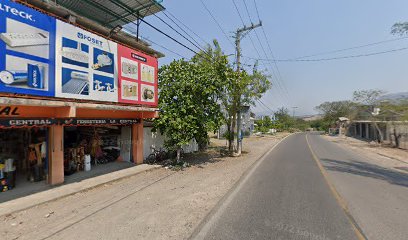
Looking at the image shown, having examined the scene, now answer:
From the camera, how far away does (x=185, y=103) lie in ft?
41.3

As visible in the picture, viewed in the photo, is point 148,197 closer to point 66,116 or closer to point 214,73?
point 66,116

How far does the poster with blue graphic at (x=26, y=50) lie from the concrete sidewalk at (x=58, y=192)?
312 centimetres

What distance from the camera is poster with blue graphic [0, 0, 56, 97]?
6441 millimetres

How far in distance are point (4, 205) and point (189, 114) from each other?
8224 millimetres

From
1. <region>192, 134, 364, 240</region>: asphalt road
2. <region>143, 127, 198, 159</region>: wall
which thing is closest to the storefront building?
<region>143, 127, 198, 159</region>: wall

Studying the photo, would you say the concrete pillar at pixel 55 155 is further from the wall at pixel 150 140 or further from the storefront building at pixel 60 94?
the wall at pixel 150 140

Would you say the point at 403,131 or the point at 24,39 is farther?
the point at 403,131

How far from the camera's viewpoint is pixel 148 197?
7262 millimetres

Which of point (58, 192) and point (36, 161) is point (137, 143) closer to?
point (36, 161)

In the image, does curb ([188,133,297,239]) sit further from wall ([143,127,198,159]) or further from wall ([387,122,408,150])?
wall ([387,122,408,150])

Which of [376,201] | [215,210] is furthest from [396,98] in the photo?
[215,210]

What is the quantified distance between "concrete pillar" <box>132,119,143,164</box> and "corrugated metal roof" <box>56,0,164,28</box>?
542 cm

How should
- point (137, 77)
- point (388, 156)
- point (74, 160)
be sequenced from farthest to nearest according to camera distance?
point (388, 156) < point (137, 77) < point (74, 160)

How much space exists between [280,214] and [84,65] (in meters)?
8.35
